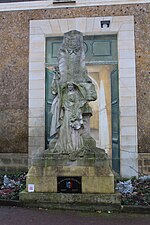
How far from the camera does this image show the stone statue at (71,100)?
6.74m

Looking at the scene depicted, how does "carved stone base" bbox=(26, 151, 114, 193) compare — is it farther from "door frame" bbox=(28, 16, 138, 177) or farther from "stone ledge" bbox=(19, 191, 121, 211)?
"door frame" bbox=(28, 16, 138, 177)

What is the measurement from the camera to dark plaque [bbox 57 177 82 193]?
6.36m

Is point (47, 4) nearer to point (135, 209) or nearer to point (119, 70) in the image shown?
point (119, 70)

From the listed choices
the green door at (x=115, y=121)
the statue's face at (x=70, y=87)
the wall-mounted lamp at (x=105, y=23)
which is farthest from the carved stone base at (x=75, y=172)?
the wall-mounted lamp at (x=105, y=23)

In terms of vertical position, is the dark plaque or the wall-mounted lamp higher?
the wall-mounted lamp

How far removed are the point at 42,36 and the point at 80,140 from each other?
20.3ft

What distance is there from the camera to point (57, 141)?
6.84m

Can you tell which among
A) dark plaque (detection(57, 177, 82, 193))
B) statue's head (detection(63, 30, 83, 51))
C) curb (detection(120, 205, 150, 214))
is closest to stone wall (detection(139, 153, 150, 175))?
curb (detection(120, 205, 150, 214))

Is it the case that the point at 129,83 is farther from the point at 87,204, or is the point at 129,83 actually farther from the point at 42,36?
the point at 87,204

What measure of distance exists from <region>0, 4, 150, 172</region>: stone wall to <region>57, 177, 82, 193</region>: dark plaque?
16.2ft

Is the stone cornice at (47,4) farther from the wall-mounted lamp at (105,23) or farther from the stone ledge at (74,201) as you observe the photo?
the stone ledge at (74,201)

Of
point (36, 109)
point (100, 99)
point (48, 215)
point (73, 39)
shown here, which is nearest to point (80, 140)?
point (48, 215)

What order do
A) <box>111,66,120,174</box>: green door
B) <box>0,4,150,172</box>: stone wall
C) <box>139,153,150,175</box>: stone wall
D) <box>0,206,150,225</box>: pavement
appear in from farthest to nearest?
1. <box>111,66,120,174</box>: green door
2. <box>0,4,150,172</box>: stone wall
3. <box>139,153,150,175</box>: stone wall
4. <box>0,206,150,225</box>: pavement

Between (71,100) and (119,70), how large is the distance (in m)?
4.78
